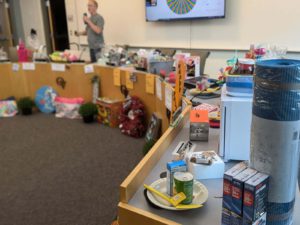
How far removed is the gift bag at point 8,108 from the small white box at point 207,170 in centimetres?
375

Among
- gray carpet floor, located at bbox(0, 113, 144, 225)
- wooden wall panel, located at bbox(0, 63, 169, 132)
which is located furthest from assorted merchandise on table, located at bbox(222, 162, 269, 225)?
wooden wall panel, located at bbox(0, 63, 169, 132)

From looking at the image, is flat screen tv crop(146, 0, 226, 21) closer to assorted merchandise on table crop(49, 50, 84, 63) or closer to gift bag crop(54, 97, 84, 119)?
assorted merchandise on table crop(49, 50, 84, 63)

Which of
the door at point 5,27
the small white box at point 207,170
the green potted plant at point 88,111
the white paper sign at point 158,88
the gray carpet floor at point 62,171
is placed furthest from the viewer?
the door at point 5,27

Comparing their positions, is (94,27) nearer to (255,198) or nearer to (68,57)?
(68,57)

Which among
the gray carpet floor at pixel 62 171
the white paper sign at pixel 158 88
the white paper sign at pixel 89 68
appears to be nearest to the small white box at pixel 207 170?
the gray carpet floor at pixel 62 171

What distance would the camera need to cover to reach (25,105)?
13.3 ft

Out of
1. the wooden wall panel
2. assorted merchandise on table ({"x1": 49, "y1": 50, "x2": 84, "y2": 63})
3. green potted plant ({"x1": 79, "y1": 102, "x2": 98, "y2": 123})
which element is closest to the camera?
the wooden wall panel

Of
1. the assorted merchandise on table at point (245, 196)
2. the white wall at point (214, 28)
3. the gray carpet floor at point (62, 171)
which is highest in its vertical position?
the white wall at point (214, 28)

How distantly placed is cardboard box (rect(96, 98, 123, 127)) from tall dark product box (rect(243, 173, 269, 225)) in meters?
2.83

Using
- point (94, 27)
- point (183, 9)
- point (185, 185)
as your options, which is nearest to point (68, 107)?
point (94, 27)

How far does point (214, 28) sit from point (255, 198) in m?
4.06

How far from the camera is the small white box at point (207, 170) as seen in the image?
101 centimetres

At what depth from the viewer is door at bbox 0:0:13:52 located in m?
6.74

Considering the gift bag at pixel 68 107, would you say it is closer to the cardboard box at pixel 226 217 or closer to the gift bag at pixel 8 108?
A: the gift bag at pixel 8 108
